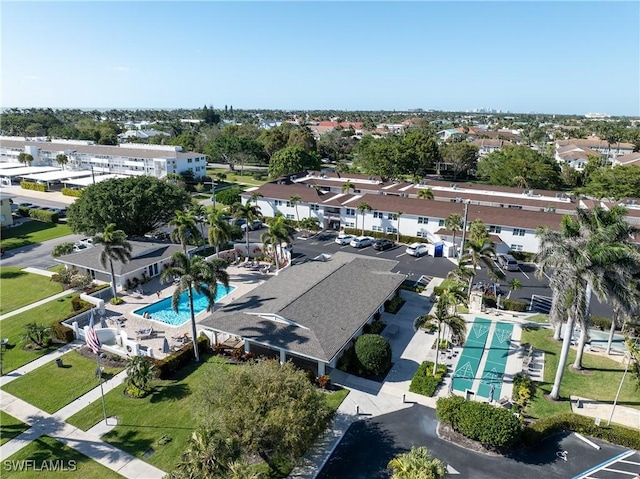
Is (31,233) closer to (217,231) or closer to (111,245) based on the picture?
(111,245)

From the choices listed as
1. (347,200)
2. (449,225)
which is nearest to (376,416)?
(449,225)

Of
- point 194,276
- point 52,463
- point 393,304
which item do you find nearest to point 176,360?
point 194,276

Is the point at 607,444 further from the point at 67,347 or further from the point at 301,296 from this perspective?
the point at 67,347

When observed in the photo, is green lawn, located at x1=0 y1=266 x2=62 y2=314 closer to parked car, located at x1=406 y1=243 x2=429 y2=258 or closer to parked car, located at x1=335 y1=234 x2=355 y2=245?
parked car, located at x1=335 y1=234 x2=355 y2=245

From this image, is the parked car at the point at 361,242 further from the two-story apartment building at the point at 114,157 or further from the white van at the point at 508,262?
the two-story apartment building at the point at 114,157

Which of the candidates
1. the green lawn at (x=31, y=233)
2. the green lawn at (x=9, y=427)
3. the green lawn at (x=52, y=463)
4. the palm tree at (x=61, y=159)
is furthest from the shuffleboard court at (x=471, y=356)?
the palm tree at (x=61, y=159)
